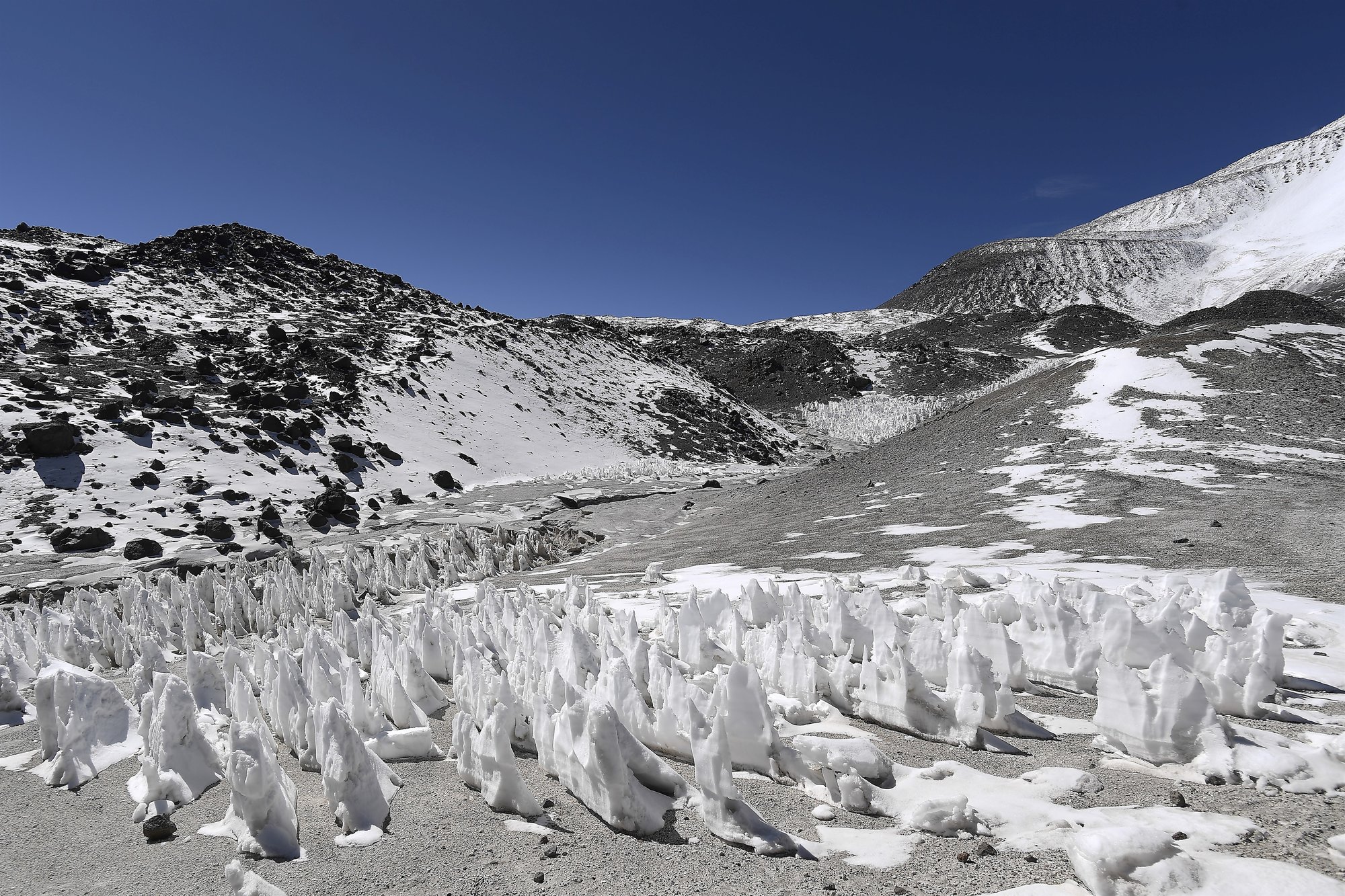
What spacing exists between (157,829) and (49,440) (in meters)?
23.6

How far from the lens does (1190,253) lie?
132 meters

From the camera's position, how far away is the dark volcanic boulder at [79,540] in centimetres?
1572

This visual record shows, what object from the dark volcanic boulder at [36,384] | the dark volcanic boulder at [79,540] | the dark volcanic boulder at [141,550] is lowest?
the dark volcanic boulder at [141,550]

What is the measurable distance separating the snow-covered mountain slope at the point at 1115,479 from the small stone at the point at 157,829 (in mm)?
8752

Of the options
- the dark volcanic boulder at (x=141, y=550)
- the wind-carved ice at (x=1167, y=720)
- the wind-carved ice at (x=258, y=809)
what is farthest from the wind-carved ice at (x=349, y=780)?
the dark volcanic boulder at (x=141, y=550)

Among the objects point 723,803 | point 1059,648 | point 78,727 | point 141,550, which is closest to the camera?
point 723,803

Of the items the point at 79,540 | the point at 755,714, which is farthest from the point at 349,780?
the point at 79,540

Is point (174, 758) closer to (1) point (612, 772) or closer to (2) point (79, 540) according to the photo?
(1) point (612, 772)

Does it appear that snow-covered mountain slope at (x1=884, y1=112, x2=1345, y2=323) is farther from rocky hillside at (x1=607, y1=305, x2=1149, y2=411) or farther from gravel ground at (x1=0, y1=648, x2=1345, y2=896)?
gravel ground at (x1=0, y1=648, x2=1345, y2=896)

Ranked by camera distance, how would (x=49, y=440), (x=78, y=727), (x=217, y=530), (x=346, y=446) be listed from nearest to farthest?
(x=78, y=727) < (x=217, y=530) < (x=49, y=440) < (x=346, y=446)

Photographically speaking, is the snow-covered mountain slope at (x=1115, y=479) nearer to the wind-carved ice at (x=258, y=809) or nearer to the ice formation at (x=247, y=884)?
the wind-carved ice at (x=258, y=809)

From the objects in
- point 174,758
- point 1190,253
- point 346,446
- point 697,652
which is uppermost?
point 1190,253

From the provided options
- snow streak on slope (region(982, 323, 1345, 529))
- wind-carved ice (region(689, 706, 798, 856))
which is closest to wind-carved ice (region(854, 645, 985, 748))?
wind-carved ice (region(689, 706, 798, 856))

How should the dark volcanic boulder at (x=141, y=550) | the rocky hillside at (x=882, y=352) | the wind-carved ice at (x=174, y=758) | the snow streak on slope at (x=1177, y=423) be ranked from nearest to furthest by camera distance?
the wind-carved ice at (x=174, y=758) < the snow streak on slope at (x=1177, y=423) < the dark volcanic boulder at (x=141, y=550) < the rocky hillside at (x=882, y=352)
